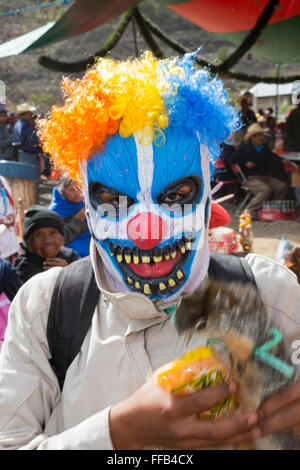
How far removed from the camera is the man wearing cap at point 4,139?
8422 mm

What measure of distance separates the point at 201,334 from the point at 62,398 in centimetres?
40

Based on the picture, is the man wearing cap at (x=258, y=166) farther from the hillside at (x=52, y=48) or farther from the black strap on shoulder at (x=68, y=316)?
the hillside at (x=52, y=48)

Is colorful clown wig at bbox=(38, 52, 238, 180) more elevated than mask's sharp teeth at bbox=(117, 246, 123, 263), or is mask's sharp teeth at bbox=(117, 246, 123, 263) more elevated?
colorful clown wig at bbox=(38, 52, 238, 180)

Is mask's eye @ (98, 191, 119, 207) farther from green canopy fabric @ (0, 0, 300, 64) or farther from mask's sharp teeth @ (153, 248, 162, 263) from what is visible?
green canopy fabric @ (0, 0, 300, 64)

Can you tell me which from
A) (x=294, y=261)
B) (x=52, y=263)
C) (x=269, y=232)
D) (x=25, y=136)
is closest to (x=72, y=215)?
(x=52, y=263)

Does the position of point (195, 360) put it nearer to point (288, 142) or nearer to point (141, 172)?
point (141, 172)

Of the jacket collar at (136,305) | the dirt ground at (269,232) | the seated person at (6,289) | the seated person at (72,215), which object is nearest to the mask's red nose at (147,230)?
the jacket collar at (136,305)

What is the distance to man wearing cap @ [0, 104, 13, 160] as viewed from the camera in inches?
332

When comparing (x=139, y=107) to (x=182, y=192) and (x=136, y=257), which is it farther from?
(x=136, y=257)

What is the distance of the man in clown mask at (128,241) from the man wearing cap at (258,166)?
21.0 feet

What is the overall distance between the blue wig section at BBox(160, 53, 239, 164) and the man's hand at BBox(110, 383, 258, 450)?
68 cm

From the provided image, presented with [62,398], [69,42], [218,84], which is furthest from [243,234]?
[69,42]

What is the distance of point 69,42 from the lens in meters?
25.3

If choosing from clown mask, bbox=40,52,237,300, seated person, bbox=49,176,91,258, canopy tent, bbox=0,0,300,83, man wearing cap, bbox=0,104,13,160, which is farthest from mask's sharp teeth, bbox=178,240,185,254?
man wearing cap, bbox=0,104,13,160
